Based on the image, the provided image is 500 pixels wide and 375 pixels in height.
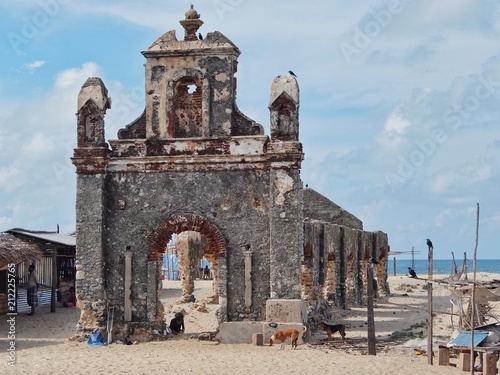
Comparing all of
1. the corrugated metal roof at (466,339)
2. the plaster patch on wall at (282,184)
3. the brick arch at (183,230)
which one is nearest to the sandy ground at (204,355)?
the corrugated metal roof at (466,339)

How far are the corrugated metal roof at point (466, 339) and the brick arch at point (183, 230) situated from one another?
574 centimetres

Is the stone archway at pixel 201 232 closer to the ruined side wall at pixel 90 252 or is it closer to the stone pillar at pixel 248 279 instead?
the stone pillar at pixel 248 279

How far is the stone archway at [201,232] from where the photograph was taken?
21.3m

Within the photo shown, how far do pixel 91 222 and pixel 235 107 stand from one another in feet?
14.2

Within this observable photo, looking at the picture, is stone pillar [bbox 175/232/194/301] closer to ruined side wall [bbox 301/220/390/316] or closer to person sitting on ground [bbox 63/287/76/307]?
person sitting on ground [bbox 63/287/76/307]

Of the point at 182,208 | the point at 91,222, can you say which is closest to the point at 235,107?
the point at 182,208

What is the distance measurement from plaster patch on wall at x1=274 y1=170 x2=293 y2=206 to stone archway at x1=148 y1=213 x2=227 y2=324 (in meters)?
1.64

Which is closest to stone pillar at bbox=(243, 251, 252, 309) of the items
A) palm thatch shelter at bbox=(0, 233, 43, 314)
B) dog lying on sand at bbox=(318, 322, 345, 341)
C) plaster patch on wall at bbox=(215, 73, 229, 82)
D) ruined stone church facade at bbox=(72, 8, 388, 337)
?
ruined stone church facade at bbox=(72, 8, 388, 337)

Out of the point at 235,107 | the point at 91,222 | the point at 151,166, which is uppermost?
the point at 235,107

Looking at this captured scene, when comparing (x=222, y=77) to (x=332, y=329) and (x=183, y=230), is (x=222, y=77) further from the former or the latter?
(x=332, y=329)

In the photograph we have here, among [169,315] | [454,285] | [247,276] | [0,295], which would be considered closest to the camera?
[454,285]

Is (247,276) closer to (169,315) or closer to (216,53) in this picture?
(216,53)

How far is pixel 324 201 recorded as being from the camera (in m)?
37.6

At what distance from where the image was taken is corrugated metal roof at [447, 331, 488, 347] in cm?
1783
